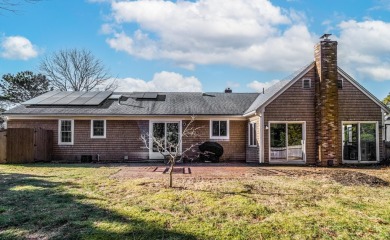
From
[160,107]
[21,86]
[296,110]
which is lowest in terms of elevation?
[296,110]

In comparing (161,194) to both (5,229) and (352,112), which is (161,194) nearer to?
(5,229)

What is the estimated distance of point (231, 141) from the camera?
57.0 feet

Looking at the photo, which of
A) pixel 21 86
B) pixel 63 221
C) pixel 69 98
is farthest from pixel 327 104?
pixel 21 86

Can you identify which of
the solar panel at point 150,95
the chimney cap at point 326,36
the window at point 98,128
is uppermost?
the chimney cap at point 326,36

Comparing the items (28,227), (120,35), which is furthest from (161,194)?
(120,35)

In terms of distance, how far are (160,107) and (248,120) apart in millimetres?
5244

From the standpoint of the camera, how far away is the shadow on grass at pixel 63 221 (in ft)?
15.7

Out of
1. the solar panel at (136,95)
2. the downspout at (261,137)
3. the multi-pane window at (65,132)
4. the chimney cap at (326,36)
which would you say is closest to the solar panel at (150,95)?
the solar panel at (136,95)

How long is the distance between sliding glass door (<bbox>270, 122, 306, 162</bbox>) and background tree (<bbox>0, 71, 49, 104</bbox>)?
102 feet

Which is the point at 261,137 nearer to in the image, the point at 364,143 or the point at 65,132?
the point at 364,143

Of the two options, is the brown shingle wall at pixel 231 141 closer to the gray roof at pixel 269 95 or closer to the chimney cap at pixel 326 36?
the gray roof at pixel 269 95

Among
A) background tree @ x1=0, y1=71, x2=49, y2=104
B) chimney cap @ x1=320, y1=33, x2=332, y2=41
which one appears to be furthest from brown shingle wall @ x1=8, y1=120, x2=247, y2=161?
background tree @ x1=0, y1=71, x2=49, y2=104

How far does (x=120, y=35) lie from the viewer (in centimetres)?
1855

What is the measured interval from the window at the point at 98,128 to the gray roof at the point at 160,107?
60cm
